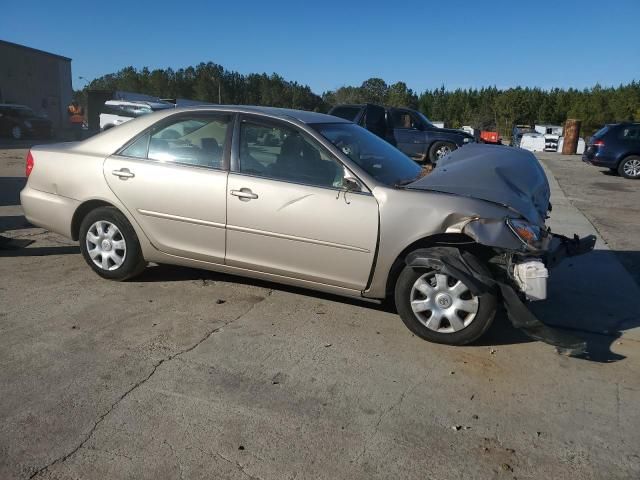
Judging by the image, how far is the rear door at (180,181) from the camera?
14.4 feet

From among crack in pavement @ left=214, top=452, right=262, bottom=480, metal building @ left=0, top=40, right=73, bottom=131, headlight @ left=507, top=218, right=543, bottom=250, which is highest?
metal building @ left=0, top=40, right=73, bottom=131

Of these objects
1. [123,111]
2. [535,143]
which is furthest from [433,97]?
[123,111]

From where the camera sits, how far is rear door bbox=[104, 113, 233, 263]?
14.4ft

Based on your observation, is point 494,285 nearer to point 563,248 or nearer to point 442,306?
point 442,306

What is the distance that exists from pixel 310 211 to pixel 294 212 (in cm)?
13

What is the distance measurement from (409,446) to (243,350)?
1.41 meters

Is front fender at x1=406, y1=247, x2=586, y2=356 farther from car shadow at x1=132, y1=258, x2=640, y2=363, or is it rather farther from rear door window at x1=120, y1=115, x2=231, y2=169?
rear door window at x1=120, y1=115, x2=231, y2=169

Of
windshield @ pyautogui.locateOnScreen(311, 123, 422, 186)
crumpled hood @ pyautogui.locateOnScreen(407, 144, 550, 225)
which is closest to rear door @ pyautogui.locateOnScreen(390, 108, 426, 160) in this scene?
crumpled hood @ pyautogui.locateOnScreen(407, 144, 550, 225)

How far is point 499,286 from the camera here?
12.2 feet

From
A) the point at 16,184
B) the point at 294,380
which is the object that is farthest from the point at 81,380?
the point at 16,184

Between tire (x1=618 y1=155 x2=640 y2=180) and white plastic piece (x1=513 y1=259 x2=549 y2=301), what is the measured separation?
44.6 feet

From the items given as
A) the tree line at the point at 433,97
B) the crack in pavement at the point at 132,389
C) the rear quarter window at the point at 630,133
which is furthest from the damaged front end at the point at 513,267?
the tree line at the point at 433,97

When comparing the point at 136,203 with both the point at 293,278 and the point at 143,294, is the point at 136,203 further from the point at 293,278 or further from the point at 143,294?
the point at 293,278

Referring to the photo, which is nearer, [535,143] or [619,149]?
[619,149]
